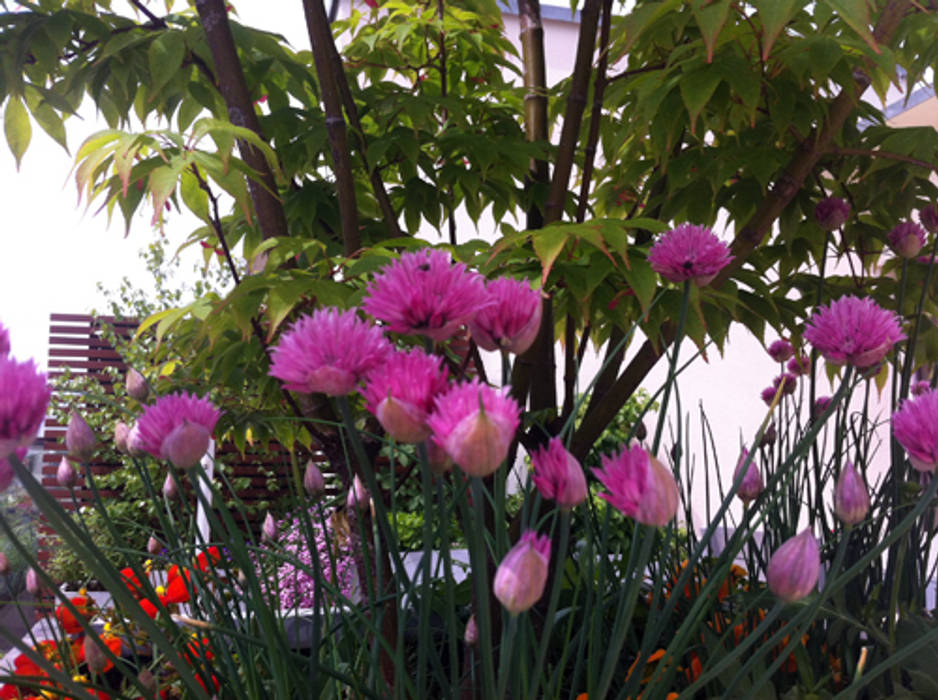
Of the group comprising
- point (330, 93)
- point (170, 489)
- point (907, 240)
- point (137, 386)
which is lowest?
point (170, 489)

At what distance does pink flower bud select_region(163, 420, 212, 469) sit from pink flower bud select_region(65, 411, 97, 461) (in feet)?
0.68

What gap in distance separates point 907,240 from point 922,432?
496 mm

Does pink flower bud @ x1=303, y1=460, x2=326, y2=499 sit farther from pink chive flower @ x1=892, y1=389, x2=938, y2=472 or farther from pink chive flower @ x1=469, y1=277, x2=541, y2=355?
pink chive flower @ x1=892, y1=389, x2=938, y2=472

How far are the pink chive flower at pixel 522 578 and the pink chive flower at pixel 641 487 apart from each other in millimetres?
58

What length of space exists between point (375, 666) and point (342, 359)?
0.27m

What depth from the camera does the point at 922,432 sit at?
1.34 ft

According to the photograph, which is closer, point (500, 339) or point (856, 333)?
point (500, 339)

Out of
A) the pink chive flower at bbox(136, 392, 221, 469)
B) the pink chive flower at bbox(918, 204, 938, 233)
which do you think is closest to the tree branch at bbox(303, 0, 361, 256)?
the pink chive flower at bbox(136, 392, 221, 469)

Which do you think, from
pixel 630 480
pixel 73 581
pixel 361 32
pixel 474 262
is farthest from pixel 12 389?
pixel 73 581

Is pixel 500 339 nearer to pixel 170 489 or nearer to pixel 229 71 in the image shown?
pixel 170 489

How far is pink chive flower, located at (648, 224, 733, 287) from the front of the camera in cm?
48

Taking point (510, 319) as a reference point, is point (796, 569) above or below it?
below

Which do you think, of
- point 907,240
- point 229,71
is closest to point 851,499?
point 907,240

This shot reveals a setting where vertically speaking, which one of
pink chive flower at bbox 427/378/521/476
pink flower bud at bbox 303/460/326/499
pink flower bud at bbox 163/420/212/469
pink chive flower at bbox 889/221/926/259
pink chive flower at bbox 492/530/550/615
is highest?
pink chive flower at bbox 889/221/926/259
